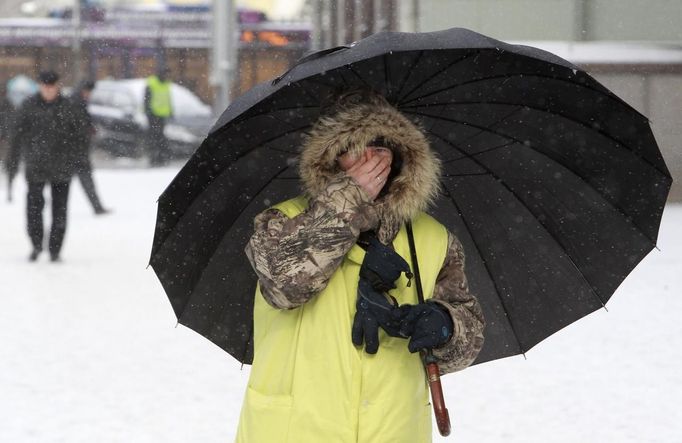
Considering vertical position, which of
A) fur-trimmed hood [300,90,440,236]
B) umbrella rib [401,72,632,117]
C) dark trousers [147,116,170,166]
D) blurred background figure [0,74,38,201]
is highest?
umbrella rib [401,72,632,117]

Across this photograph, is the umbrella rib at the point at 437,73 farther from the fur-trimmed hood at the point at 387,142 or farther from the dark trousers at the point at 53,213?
the dark trousers at the point at 53,213

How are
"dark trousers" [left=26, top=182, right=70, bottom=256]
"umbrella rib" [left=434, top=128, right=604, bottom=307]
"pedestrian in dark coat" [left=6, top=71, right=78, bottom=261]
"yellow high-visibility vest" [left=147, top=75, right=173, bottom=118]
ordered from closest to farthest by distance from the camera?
"umbrella rib" [left=434, top=128, right=604, bottom=307] < "dark trousers" [left=26, top=182, right=70, bottom=256] < "pedestrian in dark coat" [left=6, top=71, right=78, bottom=261] < "yellow high-visibility vest" [left=147, top=75, right=173, bottom=118]

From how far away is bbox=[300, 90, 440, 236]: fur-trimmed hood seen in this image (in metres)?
2.74

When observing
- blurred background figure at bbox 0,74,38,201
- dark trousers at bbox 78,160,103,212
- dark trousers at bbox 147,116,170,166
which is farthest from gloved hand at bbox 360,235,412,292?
blurred background figure at bbox 0,74,38,201

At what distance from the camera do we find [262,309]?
290cm

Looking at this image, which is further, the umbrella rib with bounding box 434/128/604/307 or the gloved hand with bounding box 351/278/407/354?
the umbrella rib with bounding box 434/128/604/307

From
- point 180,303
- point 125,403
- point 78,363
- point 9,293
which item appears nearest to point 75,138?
point 9,293

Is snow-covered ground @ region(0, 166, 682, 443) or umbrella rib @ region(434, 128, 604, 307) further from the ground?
umbrella rib @ region(434, 128, 604, 307)

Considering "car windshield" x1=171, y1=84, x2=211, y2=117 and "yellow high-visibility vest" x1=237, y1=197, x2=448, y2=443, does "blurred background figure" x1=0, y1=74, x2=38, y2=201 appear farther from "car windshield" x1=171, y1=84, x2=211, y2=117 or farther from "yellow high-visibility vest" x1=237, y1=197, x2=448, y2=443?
"yellow high-visibility vest" x1=237, y1=197, x2=448, y2=443

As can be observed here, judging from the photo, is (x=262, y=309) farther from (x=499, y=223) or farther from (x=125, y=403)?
(x=125, y=403)

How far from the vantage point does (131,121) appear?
87.6ft

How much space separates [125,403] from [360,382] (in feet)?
11.6

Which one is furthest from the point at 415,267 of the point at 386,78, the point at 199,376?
the point at 199,376

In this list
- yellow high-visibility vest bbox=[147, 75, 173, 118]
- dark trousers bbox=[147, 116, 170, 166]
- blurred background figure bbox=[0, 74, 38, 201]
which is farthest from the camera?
blurred background figure bbox=[0, 74, 38, 201]
